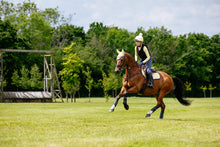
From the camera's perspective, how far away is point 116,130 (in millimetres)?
9484

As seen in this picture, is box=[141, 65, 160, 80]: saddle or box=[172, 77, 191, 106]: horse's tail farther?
box=[172, 77, 191, 106]: horse's tail

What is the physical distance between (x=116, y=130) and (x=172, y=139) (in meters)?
2.19

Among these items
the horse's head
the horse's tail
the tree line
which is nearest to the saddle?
the horse's head

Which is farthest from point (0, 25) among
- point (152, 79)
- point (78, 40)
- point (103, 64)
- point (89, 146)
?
point (89, 146)

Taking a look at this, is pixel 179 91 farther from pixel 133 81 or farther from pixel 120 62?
pixel 120 62

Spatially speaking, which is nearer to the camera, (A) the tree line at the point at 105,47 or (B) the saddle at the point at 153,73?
(B) the saddle at the point at 153,73

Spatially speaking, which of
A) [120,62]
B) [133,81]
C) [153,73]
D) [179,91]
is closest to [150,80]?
[153,73]

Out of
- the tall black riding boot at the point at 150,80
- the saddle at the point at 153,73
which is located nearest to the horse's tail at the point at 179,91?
the saddle at the point at 153,73

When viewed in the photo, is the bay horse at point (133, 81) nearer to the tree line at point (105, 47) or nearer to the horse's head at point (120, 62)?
the horse's head at point (120, 62)

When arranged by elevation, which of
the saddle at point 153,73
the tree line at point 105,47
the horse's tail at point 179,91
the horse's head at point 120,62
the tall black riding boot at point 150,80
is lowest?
the horse's tail at point 179,91

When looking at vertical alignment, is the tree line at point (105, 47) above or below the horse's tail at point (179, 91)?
above

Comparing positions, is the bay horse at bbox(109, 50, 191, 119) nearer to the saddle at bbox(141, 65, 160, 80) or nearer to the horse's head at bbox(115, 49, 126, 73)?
the horse's head at bbox(115, 49, 126, 73)

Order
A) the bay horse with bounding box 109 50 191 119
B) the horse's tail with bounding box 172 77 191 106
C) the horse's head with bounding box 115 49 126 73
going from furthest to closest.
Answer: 1. the horse's tail with bounding box 172 77 191 106
2. the bay horse with bounding box 109 50 191 119
3. the horse's head with bounding box 115 49 126 73

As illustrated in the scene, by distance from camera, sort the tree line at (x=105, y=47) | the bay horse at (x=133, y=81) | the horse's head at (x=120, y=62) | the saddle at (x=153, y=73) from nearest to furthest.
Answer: the horse's head at (x=120, y=62) < the bay horse at (x=133, y=81) < the saddle at (x=153, y=73) < the tree line at (x=105, y=47)
